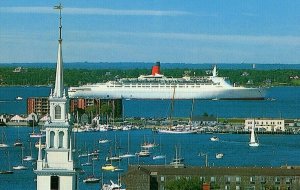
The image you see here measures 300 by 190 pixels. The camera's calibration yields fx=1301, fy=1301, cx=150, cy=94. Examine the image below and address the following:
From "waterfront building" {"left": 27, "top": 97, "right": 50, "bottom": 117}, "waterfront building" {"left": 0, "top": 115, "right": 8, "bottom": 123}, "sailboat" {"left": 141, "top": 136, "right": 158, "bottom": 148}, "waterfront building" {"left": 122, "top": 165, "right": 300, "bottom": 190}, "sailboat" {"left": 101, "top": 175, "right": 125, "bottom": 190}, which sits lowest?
"sailboat" {"left": 101, "top": 175, "right": 125, "bottom": 190}

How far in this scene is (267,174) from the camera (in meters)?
39.4

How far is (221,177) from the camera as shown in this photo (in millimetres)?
39781

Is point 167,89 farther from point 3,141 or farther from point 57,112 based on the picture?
point 57,112

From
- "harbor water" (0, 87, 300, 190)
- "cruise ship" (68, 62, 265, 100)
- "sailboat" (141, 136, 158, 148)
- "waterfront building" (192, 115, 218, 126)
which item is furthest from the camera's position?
"cruise ship" (68, 62, 265, 100)

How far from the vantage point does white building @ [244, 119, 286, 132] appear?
84.8m

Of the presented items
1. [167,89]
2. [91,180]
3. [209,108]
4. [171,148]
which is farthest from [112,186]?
[167,89]

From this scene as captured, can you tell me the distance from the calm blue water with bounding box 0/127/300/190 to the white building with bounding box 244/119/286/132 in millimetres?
2854

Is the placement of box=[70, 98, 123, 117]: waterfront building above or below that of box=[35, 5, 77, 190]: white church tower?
above

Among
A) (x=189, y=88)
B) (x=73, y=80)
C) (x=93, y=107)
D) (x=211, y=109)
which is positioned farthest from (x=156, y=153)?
(x=73, y=80)

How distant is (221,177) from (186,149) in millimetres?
25847

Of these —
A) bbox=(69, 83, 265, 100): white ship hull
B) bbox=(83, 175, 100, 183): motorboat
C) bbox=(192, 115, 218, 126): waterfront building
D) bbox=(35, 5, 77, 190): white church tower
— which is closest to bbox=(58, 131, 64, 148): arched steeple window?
bbox=(35, 5, 77, 190): white church tower

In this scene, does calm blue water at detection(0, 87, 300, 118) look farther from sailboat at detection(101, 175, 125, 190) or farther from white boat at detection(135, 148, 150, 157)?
sailboat at detection(101, 175, 125, 190)

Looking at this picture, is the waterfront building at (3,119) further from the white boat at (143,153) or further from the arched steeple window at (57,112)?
the arched steeple window at (57,112)

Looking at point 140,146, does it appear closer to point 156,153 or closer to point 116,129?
point 156,153
